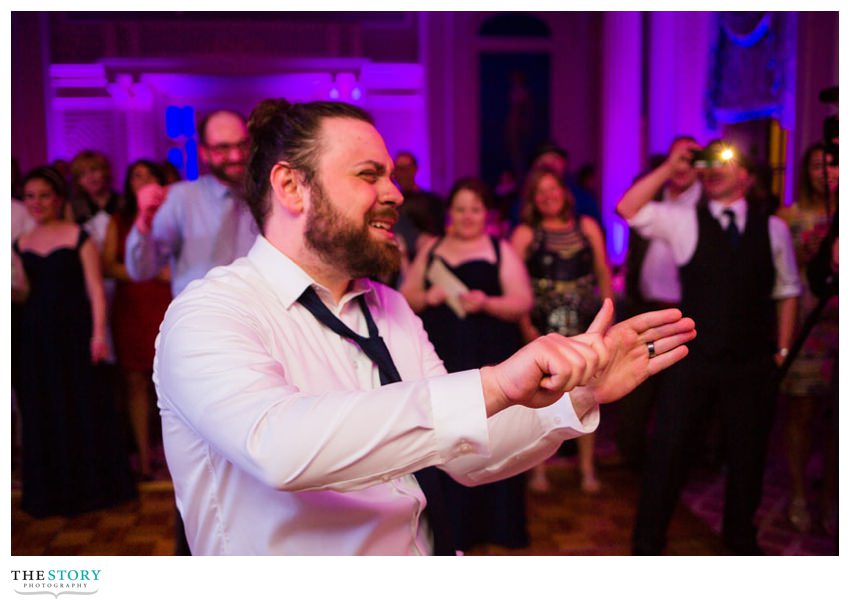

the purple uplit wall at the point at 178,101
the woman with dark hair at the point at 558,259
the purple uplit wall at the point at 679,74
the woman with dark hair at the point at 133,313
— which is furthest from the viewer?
the purple uplit wall at the point at 178,101

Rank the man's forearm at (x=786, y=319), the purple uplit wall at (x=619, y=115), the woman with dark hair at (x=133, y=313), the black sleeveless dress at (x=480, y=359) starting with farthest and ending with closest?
the purple uplit wall at (x=619, y=115) < the woman with dark hair at (x=133, y=313) < the black sleeveless dress at (x=480, y=359) < the man's forearm at (x=786, y=319)

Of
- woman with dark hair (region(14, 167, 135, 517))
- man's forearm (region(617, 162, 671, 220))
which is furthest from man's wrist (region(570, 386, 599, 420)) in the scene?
woman with dark hair (region(14, 167, 135, 517))

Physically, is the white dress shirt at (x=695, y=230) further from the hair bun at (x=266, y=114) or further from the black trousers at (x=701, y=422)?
the hair bun at (x=266, y=114)

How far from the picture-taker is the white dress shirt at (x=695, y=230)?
2.71m

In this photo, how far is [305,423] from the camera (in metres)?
0.97

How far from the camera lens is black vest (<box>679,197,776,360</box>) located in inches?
105

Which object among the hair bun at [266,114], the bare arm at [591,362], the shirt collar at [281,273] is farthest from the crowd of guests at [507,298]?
the bare arm at [591,362]

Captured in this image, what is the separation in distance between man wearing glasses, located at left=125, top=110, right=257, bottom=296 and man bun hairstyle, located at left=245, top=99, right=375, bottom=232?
1.16 meters

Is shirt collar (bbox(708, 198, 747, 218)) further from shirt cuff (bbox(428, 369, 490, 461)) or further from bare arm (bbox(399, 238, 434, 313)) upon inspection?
shirt cuff (bbox(428, 369, 490, 461))

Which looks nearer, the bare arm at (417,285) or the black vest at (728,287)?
the black vest at (728,287)

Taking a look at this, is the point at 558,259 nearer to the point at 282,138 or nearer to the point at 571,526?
the point at 571,526

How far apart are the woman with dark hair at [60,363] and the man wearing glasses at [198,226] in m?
0.59
